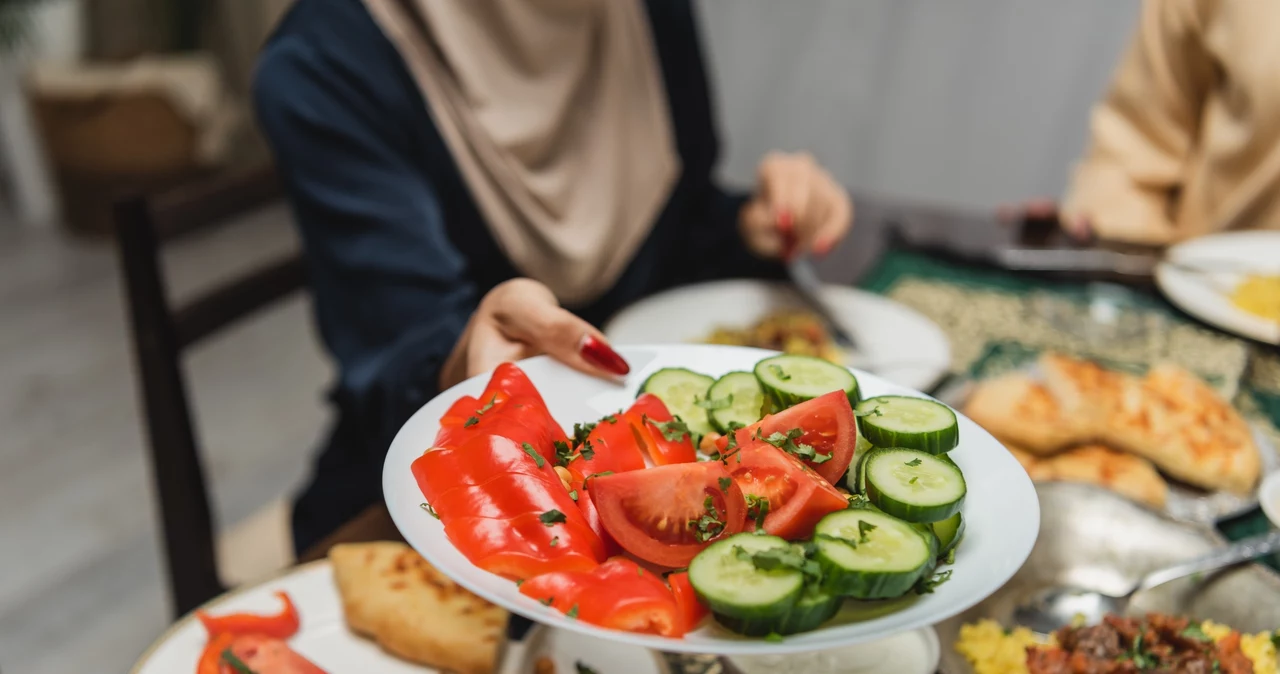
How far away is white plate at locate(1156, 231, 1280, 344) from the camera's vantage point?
48.7 inches

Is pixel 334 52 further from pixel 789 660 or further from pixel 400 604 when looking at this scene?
pixel 789 660

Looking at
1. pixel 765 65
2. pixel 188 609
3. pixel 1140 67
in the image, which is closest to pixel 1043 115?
pixel 765 65

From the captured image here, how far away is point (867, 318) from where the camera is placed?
1315 mm

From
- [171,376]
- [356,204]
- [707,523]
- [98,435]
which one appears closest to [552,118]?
[356,204]

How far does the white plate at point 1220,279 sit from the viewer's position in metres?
1.24

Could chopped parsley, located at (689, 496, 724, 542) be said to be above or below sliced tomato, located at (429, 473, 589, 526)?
below

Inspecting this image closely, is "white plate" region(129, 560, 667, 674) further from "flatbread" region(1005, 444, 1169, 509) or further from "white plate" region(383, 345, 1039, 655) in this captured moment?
"flatbread" region(1005, 444, 1169, 509)

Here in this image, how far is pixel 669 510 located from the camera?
1.79 feet

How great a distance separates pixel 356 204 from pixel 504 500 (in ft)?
2.41

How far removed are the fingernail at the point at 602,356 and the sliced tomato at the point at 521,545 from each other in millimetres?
156

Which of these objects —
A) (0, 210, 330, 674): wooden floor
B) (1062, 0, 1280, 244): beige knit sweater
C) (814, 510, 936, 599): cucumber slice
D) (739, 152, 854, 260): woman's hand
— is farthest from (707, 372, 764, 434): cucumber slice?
(0, 210, 330, 674): wooden floor

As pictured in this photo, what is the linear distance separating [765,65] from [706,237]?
99.6 inches

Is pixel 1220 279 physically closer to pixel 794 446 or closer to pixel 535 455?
pixel 794 446

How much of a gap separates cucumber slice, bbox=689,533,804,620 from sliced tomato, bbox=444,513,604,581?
7cm
